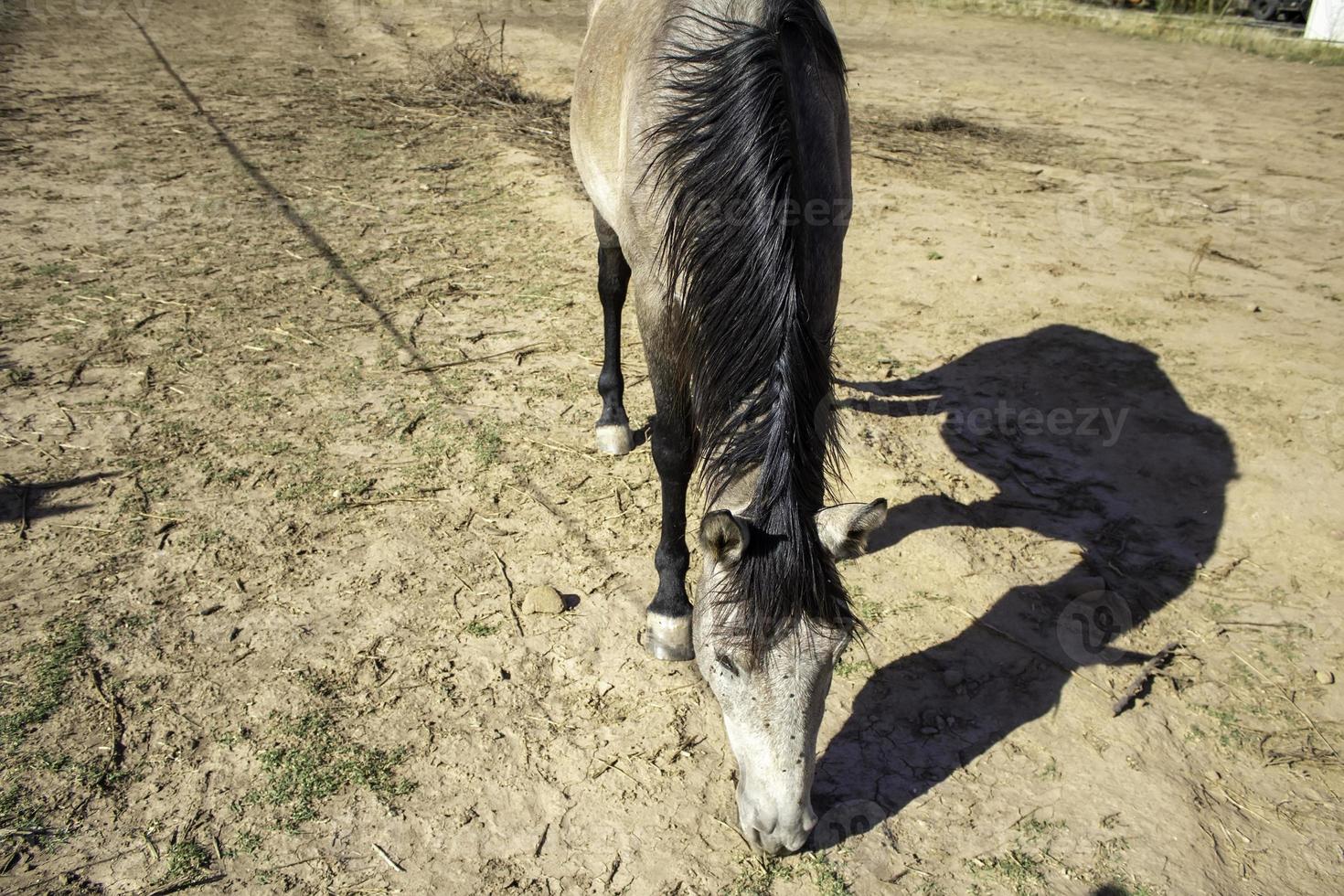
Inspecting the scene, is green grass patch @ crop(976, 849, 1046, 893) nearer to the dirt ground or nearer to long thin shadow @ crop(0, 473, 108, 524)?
the dirt ground

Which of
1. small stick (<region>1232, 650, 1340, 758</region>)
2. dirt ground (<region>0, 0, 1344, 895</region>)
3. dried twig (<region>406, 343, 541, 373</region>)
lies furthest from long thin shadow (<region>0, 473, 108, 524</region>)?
small stick (<region>1232, 650, 1340, 758</region>)

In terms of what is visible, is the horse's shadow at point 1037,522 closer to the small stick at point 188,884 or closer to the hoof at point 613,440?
the hoof at point 613,440

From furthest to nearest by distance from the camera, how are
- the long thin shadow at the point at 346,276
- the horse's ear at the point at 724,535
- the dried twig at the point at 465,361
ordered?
the dried twig at the point at 465,361, the long thin shadow at the point at 346,276, the horse's ear at the point at 724,535

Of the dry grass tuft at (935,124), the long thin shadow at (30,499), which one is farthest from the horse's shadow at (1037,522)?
the dry grass tuft at (935,124)

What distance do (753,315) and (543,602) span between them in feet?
4.91

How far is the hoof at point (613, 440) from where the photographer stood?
4.09 metres

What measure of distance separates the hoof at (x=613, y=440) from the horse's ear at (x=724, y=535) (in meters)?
2.04

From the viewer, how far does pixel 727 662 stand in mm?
2092

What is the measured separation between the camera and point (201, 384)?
4270mm

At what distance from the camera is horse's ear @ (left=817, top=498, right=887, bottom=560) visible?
6.74ft

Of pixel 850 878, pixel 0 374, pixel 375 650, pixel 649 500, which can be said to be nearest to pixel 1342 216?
pixel 649 500

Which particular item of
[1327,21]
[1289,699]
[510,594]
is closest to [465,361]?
[510,594]

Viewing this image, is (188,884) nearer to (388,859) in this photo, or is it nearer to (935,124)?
A: (388,859)

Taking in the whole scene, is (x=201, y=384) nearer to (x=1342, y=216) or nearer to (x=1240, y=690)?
(x=1240, y=690)
